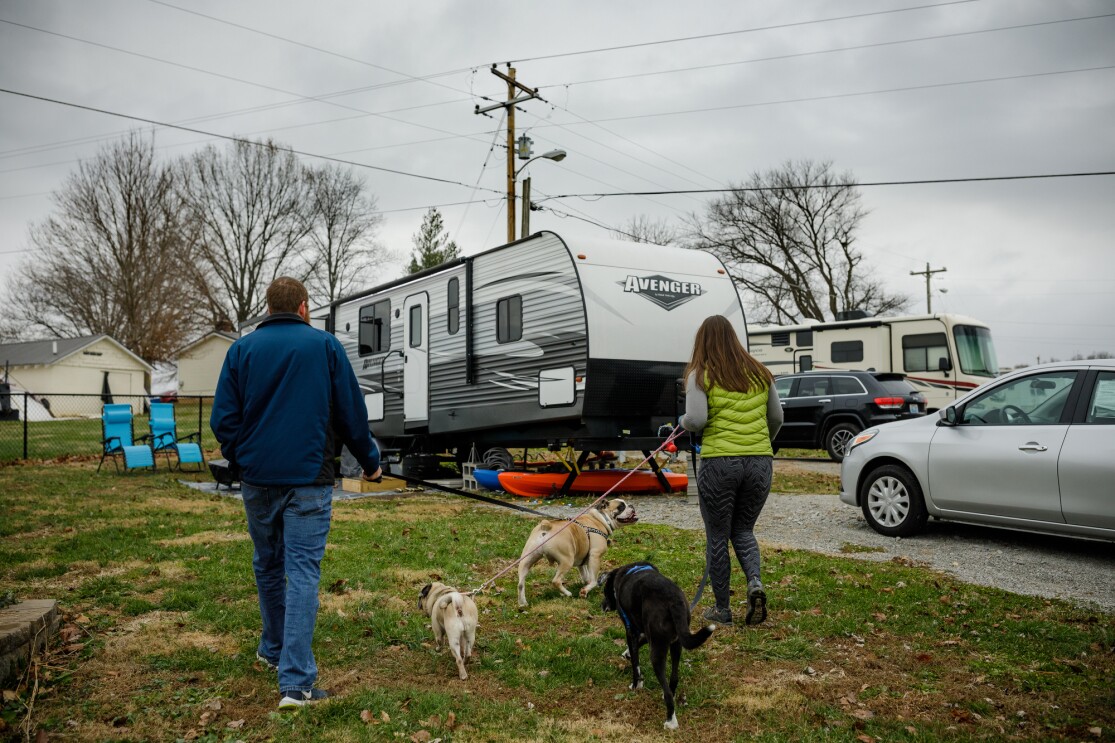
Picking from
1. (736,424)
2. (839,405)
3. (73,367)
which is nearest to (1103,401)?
(736,424)

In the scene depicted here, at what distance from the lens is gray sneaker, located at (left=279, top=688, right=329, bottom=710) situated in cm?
356

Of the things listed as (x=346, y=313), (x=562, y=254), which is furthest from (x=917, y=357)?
A: (x=346, y=313)

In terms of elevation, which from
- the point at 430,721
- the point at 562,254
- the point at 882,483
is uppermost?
the point at 562,254

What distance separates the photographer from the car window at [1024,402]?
260 inches

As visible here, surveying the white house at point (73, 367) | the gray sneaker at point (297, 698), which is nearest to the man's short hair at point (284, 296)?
the gray sneaker at point (297, 698)

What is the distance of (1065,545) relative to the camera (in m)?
7.19

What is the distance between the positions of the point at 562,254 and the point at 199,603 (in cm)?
626

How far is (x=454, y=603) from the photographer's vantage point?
402cm

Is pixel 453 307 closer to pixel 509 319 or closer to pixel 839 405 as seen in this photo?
pixel 509 319

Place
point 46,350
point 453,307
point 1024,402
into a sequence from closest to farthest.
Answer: point 1024,402, point 453,307, point 46,350

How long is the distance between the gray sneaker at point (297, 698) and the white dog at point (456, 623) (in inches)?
26.1

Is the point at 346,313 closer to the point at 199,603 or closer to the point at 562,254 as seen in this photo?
the point at 562,254

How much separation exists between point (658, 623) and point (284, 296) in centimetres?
232

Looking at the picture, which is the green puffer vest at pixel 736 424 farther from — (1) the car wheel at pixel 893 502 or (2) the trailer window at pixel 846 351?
(2) the trailer window at pixel 846 351
